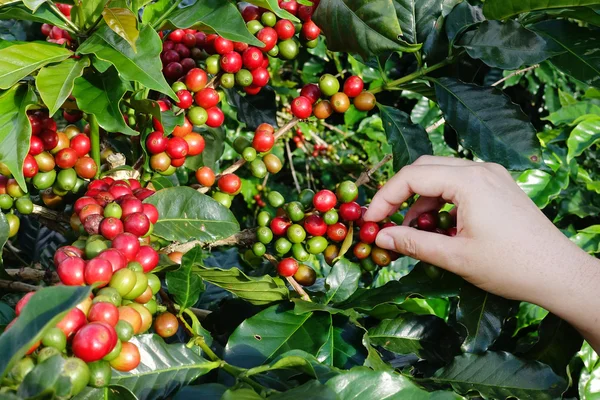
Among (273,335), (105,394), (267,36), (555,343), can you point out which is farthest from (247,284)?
(555,343)

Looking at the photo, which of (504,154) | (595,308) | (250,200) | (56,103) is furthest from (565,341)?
(250,200)

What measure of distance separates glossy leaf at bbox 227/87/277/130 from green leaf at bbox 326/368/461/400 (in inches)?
38.9

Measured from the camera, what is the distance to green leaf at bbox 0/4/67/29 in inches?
41.0

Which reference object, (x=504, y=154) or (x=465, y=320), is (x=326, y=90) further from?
(x=465, y=320)

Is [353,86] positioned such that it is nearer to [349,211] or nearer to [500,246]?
[349,211]

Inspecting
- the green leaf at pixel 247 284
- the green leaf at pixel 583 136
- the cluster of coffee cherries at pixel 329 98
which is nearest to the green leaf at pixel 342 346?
the green leaf at pixel 247 284

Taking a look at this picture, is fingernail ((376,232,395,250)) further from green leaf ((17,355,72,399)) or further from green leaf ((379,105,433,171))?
green leaf ((17,355,72,399))

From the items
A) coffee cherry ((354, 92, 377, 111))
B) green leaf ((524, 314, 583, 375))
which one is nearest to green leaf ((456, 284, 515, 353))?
green leaf ((524, 314, 583, 375))

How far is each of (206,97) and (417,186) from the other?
565 mm

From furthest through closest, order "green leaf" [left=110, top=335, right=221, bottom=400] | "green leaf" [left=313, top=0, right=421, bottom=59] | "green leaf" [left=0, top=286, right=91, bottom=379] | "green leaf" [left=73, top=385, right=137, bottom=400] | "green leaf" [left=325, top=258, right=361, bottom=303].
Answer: "green leaf" [left=325, top=258, right=361, bottom=303] < "green leaf" [left=313, top=0, right=421, bottom=59] < "green leaf" [left=110, top=335, right=221, bottom=400] < "green leaf" [left=73, top=385, right=137, bottom=400] < "green leaf" [left=0, top=286, right=91, bottom=379]

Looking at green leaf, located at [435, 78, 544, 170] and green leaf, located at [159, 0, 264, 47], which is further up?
green leaf, located at [159, 0, 264, 47]

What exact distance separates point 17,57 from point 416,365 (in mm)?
1164

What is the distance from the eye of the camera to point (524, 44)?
123cm

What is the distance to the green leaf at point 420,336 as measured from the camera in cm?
126
